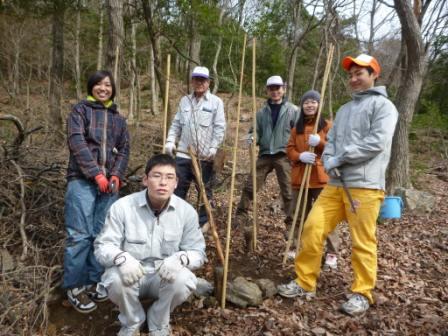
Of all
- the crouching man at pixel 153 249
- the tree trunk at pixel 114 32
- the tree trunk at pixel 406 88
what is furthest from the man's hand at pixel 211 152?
the tree trunk at pixel 406 88

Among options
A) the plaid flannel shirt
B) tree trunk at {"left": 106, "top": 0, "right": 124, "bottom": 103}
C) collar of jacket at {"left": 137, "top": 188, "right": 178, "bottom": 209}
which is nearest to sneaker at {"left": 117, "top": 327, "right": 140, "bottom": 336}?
collar of jacket at {"left": 137, "top": 188, "right": 178, "bottom": 209}

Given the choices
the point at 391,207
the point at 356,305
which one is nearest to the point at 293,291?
the point at 356,305

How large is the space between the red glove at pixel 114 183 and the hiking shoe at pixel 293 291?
66.2 inches

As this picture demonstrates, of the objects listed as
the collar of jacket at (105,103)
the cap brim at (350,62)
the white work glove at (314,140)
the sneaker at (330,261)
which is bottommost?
the sneaker at (330,261)

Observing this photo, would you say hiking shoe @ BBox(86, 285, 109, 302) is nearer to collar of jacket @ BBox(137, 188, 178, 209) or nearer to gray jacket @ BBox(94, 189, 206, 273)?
gray jacket @ BBox(94, 189, 206, 273)

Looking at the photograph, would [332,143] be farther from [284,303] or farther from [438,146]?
[438,146]

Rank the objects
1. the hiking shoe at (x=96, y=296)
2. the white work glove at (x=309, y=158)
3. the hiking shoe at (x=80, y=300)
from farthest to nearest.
Result: the white work glove at (x=309, y=158) → the hiking shoe at (x=96, y=296) → the hiking shoe at (x=80, y=300)

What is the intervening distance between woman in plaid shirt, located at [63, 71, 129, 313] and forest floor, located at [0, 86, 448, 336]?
25cm

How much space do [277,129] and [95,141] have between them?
6.64 ft

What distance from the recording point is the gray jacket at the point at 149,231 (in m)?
2.42

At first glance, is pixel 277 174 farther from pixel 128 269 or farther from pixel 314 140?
pixel 128 269

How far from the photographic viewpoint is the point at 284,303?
9.74 feet

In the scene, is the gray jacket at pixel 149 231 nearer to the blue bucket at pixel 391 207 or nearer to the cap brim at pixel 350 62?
the cap brim at pixel 350 62

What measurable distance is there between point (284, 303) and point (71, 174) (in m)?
2.11
